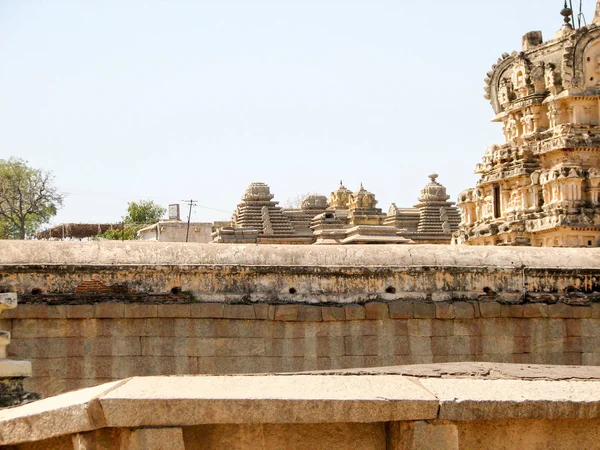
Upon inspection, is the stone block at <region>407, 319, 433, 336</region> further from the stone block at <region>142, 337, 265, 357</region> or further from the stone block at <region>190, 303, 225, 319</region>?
the stone block at <region>190, 303, 225, 319</region>

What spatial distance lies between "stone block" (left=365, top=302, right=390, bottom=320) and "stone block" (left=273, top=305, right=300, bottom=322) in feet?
2.68

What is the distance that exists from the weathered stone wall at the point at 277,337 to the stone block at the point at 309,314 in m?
0.01

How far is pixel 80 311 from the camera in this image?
1180 cm

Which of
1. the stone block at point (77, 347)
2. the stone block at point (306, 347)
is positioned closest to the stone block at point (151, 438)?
the stone block at point (77, 347)

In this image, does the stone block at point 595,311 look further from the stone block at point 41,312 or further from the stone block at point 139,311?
the stone block at point 41,312

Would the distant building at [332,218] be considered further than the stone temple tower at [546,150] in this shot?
Yes

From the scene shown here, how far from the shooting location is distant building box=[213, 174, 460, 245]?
45312mm

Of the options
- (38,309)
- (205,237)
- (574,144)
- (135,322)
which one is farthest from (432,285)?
(205,237)

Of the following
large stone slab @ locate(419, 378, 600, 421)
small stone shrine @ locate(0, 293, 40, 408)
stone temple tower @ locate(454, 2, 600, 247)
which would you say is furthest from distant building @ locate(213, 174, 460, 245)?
large stone slab @ locate(419, 378, 600, 421)

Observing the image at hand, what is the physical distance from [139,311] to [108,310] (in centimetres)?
33

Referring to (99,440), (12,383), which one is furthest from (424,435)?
(12,383)

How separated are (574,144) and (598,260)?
16009mm

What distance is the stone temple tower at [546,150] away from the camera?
2866cm

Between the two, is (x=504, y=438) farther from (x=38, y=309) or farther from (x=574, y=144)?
(x=574, y=144)
